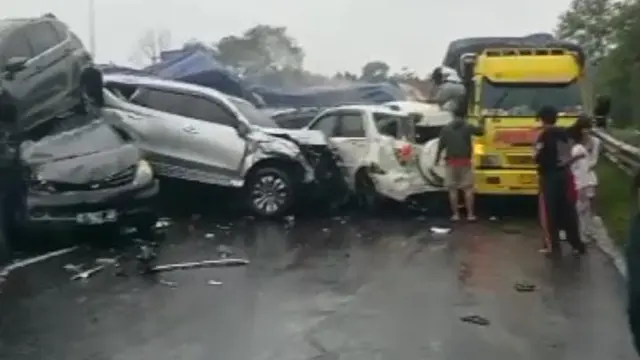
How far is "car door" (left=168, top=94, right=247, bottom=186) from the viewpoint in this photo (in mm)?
18781

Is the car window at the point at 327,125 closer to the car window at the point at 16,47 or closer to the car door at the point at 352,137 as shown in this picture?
the car door at the point at 352,137

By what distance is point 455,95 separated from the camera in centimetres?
2242

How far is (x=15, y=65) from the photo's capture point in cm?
1616

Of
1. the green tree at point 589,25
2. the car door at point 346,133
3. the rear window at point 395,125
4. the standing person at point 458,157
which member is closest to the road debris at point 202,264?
the standing person at point 458,157

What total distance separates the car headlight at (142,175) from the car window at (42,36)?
9.30 feet

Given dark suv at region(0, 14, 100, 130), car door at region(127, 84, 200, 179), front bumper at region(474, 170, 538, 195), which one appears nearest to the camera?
dark suv at region(0, 14, 100, 130)

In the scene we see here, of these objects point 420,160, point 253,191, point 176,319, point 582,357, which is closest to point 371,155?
point 420,160

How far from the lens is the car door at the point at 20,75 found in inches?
630

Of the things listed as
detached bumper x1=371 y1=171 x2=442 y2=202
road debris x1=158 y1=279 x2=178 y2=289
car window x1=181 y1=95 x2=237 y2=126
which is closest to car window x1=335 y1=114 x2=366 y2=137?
detached bumper x1=371 y1=171 x2=442 y2=202

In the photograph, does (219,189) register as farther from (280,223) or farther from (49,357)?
(49,357)

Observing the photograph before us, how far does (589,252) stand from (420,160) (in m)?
5.42

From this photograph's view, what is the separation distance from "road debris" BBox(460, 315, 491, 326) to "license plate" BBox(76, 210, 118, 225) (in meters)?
5.73

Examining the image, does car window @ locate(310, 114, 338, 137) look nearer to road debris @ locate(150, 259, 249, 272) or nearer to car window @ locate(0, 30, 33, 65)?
Answer: car window @ locate(0, 30, 33, 65)

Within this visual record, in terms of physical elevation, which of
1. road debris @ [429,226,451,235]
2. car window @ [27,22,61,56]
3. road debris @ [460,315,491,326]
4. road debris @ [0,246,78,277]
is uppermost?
car window @ [27,22,61,56]
